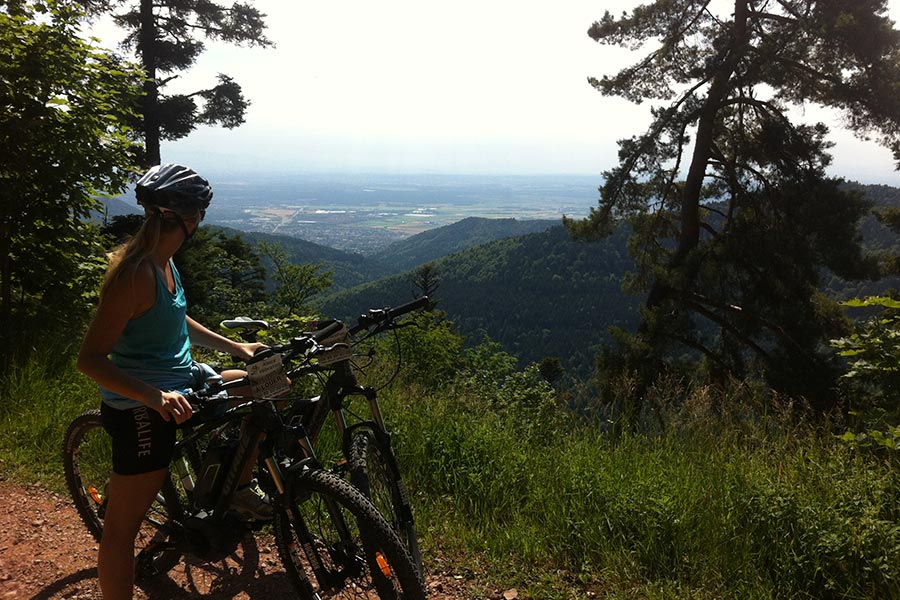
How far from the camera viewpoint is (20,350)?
511 cm

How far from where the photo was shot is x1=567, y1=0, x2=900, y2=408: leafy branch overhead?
10.7 metres

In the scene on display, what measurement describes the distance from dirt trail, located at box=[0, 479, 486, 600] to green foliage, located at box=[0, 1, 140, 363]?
2607mm

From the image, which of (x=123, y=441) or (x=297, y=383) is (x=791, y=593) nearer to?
(x=123, y=441)

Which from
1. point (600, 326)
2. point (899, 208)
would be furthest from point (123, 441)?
point (600, 326)

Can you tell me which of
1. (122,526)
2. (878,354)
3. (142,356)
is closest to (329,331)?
(142,356)

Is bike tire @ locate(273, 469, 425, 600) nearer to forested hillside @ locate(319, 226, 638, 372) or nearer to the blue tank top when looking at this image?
the blue tank top

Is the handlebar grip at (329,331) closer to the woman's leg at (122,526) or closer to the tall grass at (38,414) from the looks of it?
the woman's leg at (122,526)

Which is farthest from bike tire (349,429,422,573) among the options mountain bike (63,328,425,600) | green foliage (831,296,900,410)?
green foliage (831,296,900,410)

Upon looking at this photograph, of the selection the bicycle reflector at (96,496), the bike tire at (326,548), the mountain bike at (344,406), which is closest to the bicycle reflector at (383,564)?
the bike tire at (326,548)

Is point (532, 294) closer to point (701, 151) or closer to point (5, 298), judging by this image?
point (701, 151)

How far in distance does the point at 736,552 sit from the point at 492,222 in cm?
19602

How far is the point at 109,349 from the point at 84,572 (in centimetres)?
178

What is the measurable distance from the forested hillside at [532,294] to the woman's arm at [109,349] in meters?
78.9

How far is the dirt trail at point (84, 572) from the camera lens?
9.04ft
